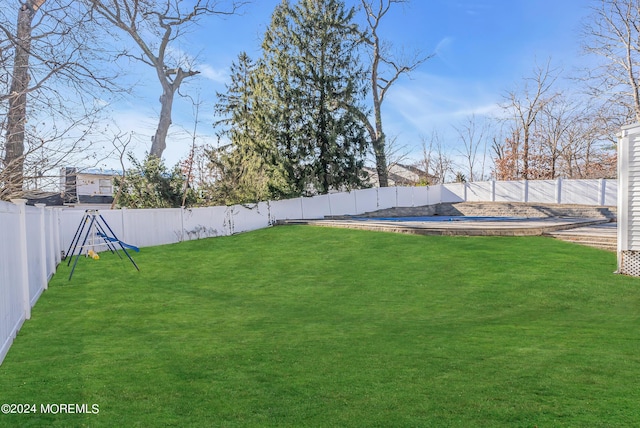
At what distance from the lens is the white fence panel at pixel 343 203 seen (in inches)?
918

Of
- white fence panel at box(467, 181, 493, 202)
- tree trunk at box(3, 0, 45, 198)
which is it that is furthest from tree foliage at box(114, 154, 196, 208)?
white fence panel at box(467, 181, 493, 202)

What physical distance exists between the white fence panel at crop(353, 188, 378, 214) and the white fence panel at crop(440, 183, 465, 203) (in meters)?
6.28

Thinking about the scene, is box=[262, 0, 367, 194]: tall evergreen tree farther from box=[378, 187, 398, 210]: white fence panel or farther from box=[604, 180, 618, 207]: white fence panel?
box=[604, 180, 618, 207]: white fence panel

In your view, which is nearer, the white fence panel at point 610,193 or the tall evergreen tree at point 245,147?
the tall evergreen tree at point 245,147

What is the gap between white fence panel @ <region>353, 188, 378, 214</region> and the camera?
81.0ft

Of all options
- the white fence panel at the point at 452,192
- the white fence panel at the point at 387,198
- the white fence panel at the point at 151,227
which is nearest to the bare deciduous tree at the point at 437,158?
the white fence panel at the point at 452,192

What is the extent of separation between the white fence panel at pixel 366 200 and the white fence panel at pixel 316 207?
2281 mm

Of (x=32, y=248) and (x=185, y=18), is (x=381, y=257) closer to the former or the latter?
(x=32, y=248)

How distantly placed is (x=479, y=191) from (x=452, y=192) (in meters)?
1.81

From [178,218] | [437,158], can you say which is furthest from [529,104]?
[178,218]

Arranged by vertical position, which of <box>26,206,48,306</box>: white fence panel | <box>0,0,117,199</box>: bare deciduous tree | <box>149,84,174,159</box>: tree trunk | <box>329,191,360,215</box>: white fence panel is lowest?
<box>26,206,48,306</box>: white fence panel

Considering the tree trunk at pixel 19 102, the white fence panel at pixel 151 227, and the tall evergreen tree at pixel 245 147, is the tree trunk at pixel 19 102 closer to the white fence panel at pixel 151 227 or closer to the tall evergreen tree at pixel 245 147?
the white fence panel at pixel 151 227

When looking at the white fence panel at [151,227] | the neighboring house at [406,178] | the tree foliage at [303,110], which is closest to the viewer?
the white fence panel at [151,227]

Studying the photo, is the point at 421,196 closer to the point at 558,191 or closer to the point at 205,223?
the point at 558,191
